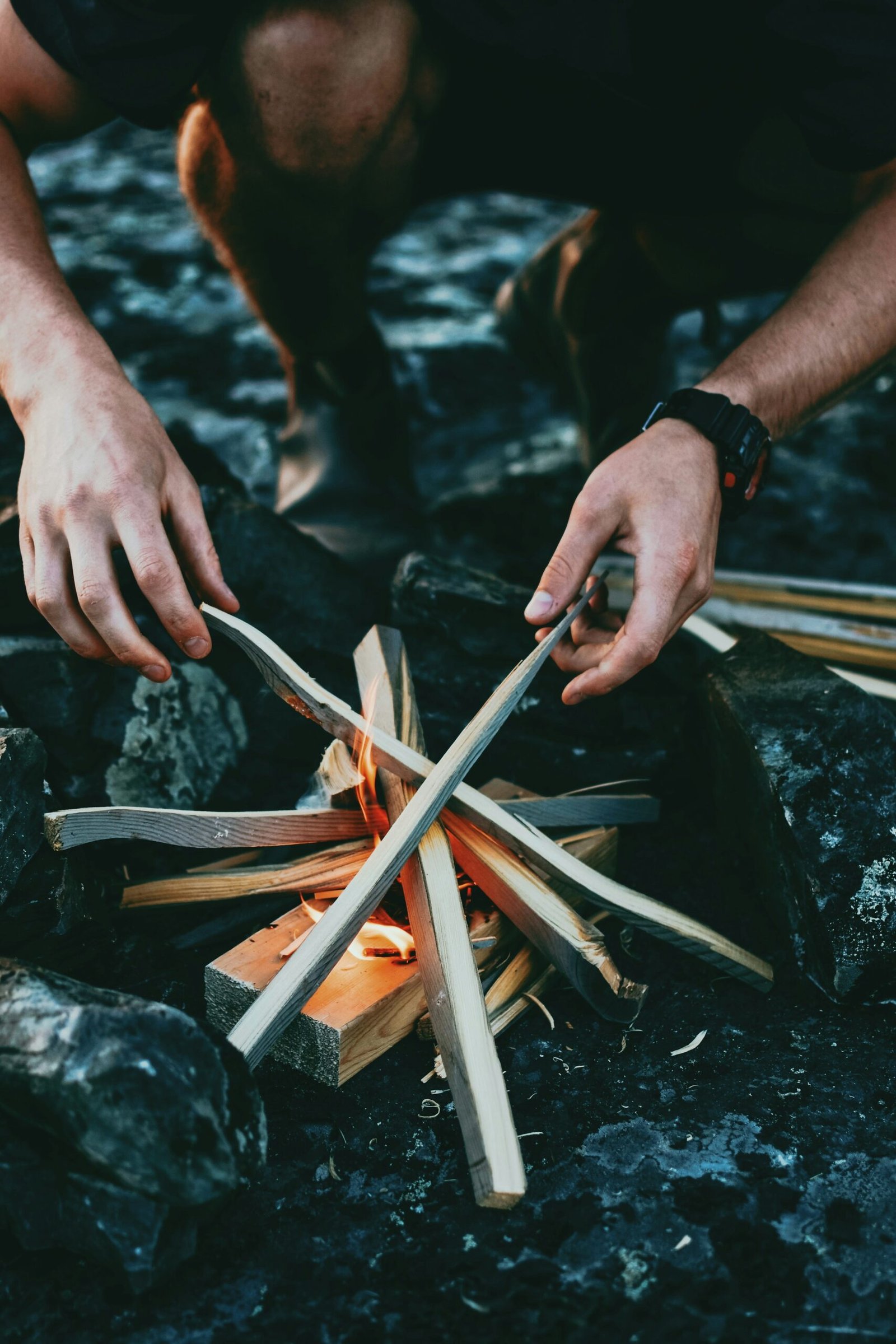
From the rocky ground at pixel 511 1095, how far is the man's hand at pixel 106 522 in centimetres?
36

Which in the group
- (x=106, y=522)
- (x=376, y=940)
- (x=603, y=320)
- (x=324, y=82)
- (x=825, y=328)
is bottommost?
(x=376, y=940)

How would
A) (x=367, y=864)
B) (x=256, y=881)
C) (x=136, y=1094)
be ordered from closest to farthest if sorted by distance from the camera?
(x=136, y=1094), (x=367, y=864), (x=256, y=881)

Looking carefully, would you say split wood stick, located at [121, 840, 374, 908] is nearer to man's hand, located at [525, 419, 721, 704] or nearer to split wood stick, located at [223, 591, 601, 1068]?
split wood stick, located at [223, 591, 601, 1068]

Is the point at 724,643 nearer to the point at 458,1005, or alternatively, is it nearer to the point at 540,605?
the point at 540,605

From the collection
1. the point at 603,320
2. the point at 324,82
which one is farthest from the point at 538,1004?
the point at 603,320

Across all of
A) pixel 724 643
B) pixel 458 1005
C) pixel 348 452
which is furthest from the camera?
pixel 348 452

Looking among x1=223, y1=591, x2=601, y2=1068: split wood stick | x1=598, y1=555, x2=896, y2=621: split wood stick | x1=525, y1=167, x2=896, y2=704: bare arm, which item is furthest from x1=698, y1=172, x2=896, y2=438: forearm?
x1=598, y1=555, x2=896, y2=621: split wood stick

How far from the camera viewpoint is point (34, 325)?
1.58 m

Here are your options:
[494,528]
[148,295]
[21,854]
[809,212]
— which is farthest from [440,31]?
[148,295]

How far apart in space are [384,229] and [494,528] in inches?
34.2

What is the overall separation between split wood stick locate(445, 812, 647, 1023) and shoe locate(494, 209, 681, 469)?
189 cm

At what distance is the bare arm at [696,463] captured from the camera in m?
1.48

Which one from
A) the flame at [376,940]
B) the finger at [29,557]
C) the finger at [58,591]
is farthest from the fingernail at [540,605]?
the finger at [29,557]

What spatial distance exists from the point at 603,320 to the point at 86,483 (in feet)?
A: 7.01
